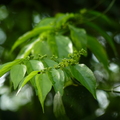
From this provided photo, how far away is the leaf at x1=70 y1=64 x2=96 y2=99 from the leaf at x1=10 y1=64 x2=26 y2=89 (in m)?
0.14

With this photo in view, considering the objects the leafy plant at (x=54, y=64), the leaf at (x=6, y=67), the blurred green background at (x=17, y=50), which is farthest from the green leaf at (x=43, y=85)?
the blurred green background at (x=17, y=50)

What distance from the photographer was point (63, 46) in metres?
1.25

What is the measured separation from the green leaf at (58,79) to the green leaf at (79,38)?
36cm

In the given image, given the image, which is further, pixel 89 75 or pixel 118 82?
pixel 118 82

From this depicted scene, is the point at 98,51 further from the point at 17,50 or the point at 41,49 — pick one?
the point at 17,50

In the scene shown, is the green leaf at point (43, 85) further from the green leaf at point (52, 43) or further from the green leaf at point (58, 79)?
the green leaf at point (52, 43)

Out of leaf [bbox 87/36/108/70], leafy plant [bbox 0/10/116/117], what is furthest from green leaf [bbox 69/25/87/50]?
leaf [bbox 87/36/108/70]

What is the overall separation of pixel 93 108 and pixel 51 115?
252mm

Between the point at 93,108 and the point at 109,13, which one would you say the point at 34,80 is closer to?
the point at 93,108

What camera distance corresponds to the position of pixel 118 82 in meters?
2.10

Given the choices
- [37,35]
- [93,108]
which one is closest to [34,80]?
[37,35]

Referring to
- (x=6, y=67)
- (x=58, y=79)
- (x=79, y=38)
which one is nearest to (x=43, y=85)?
(x=58, y=79)

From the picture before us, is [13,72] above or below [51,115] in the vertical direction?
above

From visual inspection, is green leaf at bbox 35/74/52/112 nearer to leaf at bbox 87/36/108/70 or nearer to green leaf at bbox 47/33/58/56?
green leaf at bbox 47/33/58/56
